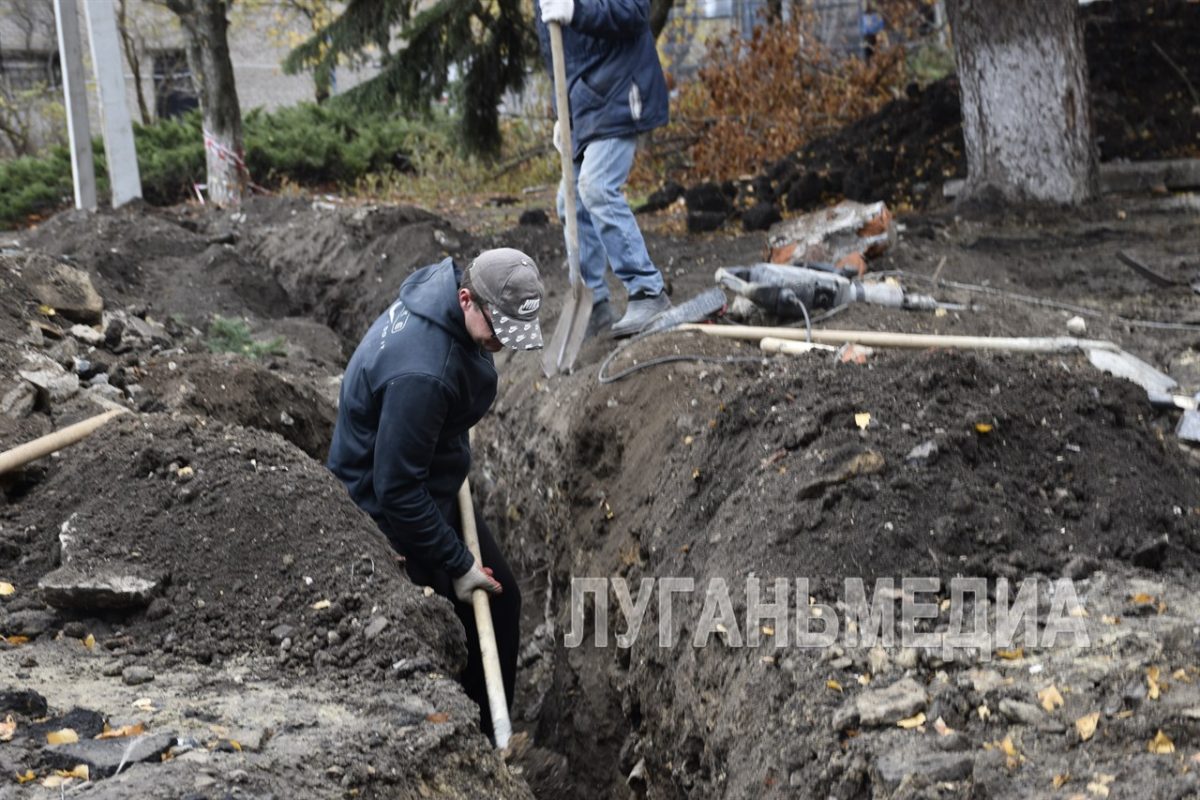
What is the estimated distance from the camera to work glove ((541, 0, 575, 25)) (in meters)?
6.05

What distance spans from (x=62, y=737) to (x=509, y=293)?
1998 mm

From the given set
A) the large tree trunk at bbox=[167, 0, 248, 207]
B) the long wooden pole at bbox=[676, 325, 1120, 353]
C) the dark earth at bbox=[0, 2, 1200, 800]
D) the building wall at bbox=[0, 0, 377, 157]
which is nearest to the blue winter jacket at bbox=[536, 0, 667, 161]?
the dark earth at bbox=[0, 2, 1200, 800]

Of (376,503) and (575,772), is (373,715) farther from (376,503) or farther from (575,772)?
(575,772)

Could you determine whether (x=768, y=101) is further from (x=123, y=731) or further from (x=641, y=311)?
(x=123, y=731)

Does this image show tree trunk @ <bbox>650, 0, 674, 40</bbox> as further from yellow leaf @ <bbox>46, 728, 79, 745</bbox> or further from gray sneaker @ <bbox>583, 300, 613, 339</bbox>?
yellow leaf @ <bbox>46, 728, 79, 745</bbox>

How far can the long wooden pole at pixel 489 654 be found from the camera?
4488mm

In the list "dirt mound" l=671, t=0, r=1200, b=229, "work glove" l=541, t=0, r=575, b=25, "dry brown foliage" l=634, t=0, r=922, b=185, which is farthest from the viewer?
"dry brown foliage" l=634, t=0, r=922, b=185

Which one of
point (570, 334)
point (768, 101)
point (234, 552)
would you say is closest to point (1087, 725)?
point (234, 552)

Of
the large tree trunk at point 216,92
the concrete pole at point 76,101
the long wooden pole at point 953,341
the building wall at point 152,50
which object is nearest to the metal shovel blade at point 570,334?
the long wooden pole at point 953,341

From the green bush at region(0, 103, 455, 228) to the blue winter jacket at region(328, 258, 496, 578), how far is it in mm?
12140

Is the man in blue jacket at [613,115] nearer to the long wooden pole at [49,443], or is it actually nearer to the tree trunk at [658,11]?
the long wooden pole at [49,443]

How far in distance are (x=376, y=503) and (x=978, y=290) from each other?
4247 millimetres

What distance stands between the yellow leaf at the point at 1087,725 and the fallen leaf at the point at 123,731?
7.74ft

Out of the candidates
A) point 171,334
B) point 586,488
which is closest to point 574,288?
point 586,488
